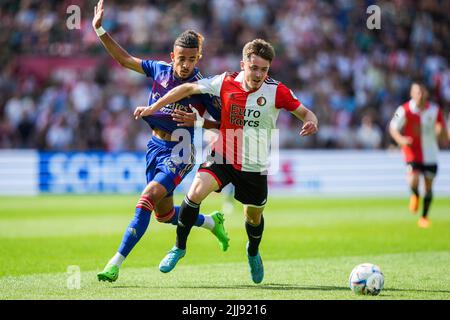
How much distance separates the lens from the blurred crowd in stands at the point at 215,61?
81.3 feet

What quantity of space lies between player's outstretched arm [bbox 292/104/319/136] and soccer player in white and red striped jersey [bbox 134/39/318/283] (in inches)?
0.5

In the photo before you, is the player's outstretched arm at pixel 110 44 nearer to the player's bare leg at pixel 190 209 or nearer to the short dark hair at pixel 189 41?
the short dark hair at pixel 189 41

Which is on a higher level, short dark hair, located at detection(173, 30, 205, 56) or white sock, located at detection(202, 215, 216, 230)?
short dark hair, located at detection(173, 30, 205, 56)

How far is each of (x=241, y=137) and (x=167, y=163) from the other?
88 centimetres

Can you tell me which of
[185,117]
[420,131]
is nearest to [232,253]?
[185,117]

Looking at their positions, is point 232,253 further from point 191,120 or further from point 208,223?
point 191,120

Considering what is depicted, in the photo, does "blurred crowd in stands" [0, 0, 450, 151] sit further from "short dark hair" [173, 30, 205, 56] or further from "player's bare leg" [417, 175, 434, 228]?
"short dark hair" [173, 30, 205, 56]

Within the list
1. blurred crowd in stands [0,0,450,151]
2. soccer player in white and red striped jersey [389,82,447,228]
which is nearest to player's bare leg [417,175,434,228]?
soccer player in white and red striped jersey [389,82,447,228]

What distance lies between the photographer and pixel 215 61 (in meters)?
26.2

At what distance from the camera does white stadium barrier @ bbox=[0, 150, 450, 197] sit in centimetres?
2277

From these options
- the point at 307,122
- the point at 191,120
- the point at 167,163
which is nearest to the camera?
the point at 307,122

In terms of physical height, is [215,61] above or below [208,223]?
above

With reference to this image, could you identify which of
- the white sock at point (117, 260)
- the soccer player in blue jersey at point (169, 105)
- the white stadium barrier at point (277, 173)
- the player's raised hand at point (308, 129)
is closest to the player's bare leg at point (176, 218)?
the soccer player in blue jersey at point (169, 105)

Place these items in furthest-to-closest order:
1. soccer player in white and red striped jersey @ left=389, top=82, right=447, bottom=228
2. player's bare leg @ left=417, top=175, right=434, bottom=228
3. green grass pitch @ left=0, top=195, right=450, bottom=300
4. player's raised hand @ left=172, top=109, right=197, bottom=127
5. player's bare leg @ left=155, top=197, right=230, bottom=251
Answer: soccer player in white and red striped jersey @ left=389, top=82, right=447, bottom=228 < player's bare leg @ left=417, top=175, right=434, bottom=228 < player's bare leg @ left=155, top=197, right=230, bottom=251 < player's raised hand @ left=172, top=109, right=197, bottom=127 < green grass pitch @ left=0, top=195, right=450, bottom=300
